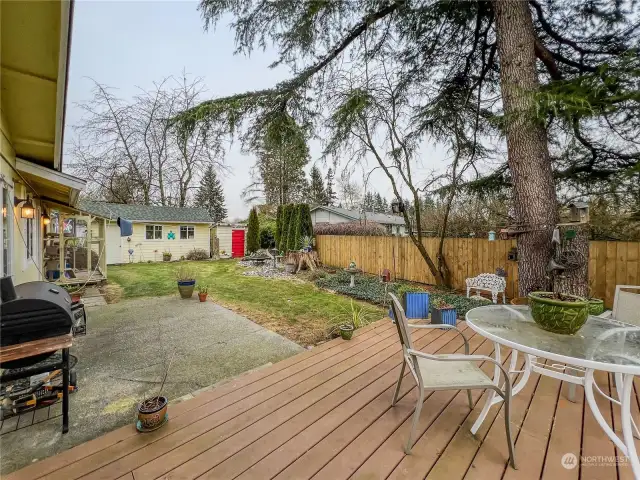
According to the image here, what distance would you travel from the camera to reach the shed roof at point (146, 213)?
43.2ft

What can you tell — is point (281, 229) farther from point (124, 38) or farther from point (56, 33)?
point (56, 33)

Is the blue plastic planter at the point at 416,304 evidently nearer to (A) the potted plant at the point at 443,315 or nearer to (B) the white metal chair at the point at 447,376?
(A) the potted plant at the point at 443,315

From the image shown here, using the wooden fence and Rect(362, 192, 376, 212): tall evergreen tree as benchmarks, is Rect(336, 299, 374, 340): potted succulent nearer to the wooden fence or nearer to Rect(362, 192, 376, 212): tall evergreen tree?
the wooden fence

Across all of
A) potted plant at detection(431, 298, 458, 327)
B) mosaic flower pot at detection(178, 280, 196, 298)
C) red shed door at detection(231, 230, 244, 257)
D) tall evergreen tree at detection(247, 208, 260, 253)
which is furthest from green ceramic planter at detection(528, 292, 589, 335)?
red shed door at detection(231, 230, 244, 257)

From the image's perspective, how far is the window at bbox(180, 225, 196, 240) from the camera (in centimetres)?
1482

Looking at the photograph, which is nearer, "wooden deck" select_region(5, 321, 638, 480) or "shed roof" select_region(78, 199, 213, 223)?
"wooden deck" select_region(5, 321, 638, 480)

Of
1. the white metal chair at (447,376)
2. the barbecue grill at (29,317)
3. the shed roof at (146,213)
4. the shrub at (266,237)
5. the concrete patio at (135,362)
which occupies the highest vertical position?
the shed roof at (146,213)

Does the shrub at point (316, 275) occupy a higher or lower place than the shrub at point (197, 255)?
lower

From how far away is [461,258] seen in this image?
690cm

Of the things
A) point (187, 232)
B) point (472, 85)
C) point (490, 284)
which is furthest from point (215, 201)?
point (490, 284)

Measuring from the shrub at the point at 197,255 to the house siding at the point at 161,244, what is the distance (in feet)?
0.59

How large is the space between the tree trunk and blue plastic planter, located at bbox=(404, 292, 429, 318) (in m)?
1.38

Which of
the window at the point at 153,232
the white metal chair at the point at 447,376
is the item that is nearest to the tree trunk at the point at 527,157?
the white metal chair at the point at 447,376

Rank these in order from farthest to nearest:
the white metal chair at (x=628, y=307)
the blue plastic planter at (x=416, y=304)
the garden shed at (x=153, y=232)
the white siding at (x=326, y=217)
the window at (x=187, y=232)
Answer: the white siding at (x=326, y=217) < the window at (x=187, y=232) < the garden shed at (x=153, y=232) < the blue plastic planter at (x=416, y=304) < the white metal chair at (x=628, y=307)
